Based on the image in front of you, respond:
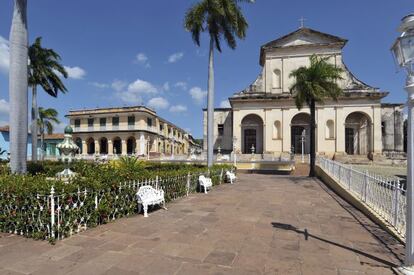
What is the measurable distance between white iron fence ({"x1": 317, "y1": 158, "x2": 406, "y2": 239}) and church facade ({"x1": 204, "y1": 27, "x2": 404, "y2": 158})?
22.0 meters

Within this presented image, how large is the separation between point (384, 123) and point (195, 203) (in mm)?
37264

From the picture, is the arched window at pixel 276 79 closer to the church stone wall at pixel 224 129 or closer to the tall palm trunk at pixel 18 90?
the church stone wall at pixel 224 129

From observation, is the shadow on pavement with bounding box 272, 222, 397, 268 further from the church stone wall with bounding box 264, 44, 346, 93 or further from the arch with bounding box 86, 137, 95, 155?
the arch with bounding box 86, 137, 95, 155

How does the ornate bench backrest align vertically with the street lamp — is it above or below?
below

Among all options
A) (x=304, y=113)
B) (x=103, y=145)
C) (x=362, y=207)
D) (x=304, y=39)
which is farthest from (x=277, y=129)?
(x=103, y=145)

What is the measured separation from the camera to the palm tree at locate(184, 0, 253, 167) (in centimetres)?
1432

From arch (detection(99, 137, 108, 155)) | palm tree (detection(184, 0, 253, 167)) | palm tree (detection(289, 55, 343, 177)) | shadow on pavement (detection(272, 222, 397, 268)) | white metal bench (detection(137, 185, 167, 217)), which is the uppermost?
palm tree (detection(184, 0, 253, 167))

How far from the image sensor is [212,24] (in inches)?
587

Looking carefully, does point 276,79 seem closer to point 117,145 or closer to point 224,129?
point 224,129

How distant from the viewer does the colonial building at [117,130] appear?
133ft

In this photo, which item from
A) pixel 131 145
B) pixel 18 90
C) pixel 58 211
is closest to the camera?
pixel 58 211

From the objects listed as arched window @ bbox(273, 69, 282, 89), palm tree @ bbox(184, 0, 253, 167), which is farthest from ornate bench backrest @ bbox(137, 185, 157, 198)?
arched window @ bbox(273, 69, 282, 89)

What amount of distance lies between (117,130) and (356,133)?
34572 millimetres

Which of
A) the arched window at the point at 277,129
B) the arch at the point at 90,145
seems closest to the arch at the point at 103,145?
the arch at the point at 90,145
